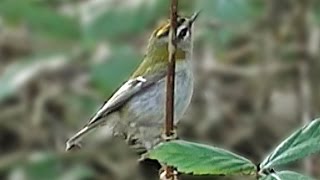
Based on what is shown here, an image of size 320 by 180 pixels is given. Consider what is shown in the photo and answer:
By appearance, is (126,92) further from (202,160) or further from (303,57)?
(303,57)

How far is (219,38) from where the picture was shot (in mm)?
3271

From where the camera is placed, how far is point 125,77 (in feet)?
10.0

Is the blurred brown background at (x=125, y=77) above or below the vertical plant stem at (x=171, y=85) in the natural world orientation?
above

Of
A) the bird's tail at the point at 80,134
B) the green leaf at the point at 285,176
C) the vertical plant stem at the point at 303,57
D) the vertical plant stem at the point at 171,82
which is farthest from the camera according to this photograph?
the vertical plant stem at the point at 303,57

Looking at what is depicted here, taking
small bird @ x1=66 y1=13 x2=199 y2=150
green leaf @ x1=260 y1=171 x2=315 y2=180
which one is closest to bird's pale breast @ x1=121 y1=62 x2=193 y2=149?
small bird @ x1=66 y1=13 x2=199 y2=150

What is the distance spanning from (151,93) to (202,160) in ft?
2.24

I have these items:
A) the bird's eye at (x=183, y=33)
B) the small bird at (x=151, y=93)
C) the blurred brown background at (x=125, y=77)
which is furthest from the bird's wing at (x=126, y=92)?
the blurred brown background at (x=125, y=77)

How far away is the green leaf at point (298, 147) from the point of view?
2.85 ft

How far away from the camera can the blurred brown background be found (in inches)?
125

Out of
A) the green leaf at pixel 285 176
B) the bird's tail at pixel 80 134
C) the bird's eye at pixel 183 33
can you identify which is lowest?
the green leaf at pixel 285 176

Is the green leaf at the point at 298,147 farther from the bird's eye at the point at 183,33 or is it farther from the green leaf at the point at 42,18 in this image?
the green leaf at the point at 42,18

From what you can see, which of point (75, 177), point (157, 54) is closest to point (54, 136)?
point (75, 177)

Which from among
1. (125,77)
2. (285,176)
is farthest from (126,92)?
(125,77)

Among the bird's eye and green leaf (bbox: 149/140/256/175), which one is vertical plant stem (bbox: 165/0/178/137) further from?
the bird's eye
